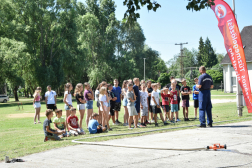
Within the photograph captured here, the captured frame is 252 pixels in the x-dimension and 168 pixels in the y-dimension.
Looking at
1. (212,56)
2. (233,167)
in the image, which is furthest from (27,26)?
(212,56)

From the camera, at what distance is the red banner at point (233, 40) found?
1313cm

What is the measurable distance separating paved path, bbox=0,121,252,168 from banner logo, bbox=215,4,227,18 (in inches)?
262

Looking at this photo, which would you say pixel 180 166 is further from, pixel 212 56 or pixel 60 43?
pixel 212 56

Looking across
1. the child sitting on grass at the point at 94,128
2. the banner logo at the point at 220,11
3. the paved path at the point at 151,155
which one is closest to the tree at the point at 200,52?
the banner logo at the point at 220,11

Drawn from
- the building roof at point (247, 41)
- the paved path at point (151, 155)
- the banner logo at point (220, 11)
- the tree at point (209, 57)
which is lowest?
the paved path at point (151, 155)

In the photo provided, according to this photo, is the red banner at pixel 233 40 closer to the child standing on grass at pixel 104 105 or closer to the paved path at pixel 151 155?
the paved path at pixel 151 155

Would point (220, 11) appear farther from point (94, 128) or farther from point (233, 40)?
point (94, 128)

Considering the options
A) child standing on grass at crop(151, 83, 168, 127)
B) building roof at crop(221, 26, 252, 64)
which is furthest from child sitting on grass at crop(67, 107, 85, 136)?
building roof at crop(221, 26, 252, 64)

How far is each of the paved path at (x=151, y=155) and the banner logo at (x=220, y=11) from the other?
6656 millimetres

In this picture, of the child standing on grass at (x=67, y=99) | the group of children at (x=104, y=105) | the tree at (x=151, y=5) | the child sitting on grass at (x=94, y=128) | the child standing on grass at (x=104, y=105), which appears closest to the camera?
the tree at (x=151, y=5)

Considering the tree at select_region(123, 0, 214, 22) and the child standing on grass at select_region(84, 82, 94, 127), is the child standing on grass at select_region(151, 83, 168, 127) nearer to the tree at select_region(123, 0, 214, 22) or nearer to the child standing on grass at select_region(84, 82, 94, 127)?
the child standing on grass at select_region(84, 82, 94, 127)

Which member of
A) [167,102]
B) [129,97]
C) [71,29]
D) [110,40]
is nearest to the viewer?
[129,97]

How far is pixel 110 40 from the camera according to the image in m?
62.9

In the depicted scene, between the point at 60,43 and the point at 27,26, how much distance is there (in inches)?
237
